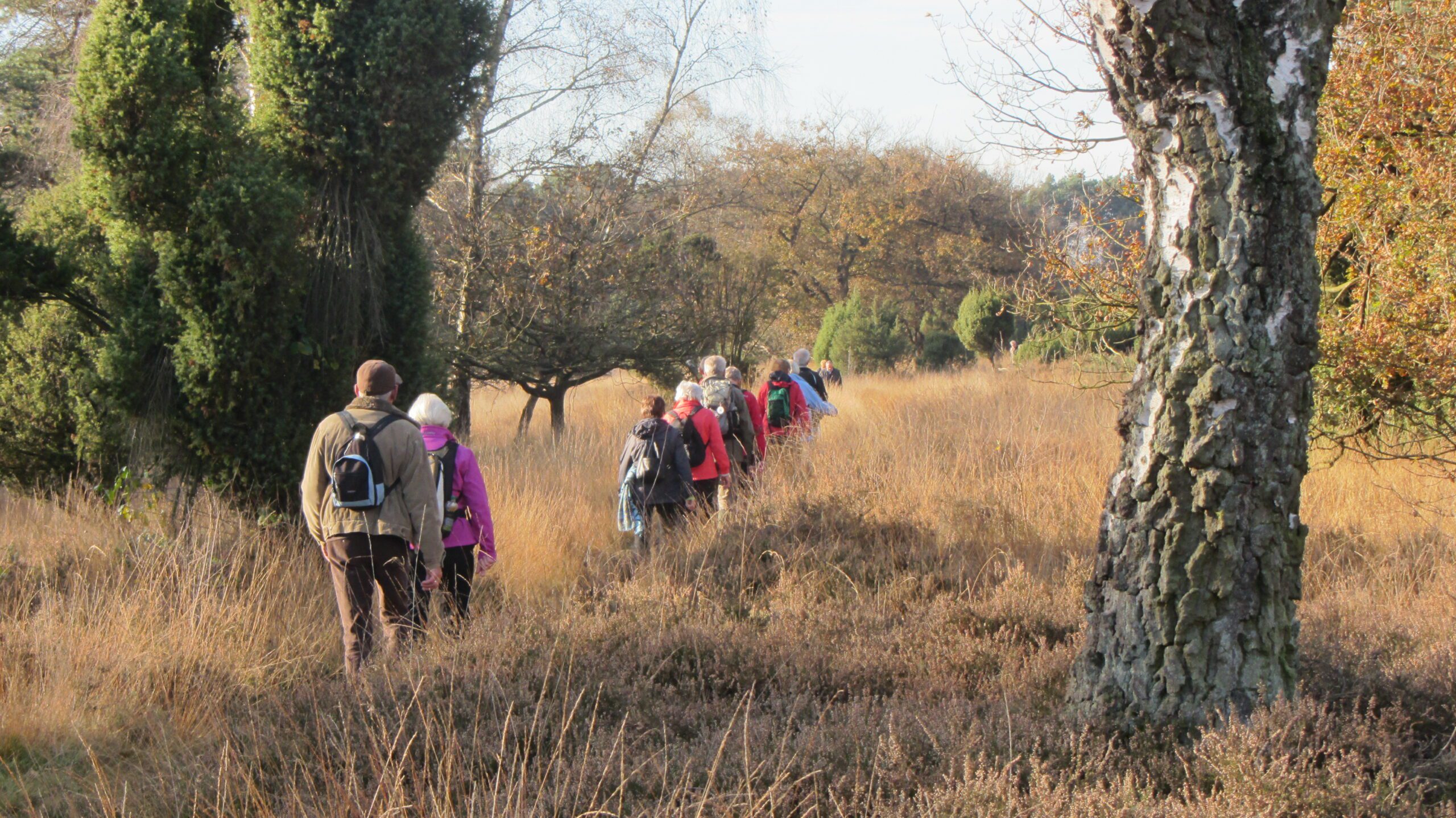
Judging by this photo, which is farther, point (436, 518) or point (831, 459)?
point (831, 459)

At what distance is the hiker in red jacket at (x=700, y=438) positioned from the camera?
27.1 ft

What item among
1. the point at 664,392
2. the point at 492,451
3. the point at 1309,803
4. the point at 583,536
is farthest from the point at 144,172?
the point at 664,392

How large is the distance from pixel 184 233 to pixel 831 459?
530cm

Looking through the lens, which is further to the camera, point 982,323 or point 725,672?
point 982,323

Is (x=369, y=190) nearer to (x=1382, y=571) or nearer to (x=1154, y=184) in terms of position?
(x=1154, y=184)

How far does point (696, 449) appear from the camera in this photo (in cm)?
831

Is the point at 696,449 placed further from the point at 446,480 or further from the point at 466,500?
the point at 446,480

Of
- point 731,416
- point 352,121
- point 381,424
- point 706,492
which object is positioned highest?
point 352,121

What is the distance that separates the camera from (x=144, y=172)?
6562 mm

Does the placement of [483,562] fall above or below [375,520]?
below

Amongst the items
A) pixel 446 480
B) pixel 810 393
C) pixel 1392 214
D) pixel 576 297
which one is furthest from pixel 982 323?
pixel 446 480

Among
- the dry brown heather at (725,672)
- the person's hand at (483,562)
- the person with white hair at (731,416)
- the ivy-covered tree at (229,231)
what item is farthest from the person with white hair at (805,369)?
the person's hand at (483,562)

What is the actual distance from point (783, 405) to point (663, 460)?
2.83 m

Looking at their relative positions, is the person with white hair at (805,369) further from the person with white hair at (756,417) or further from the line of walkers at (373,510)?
the line of walkers at (373,510)
